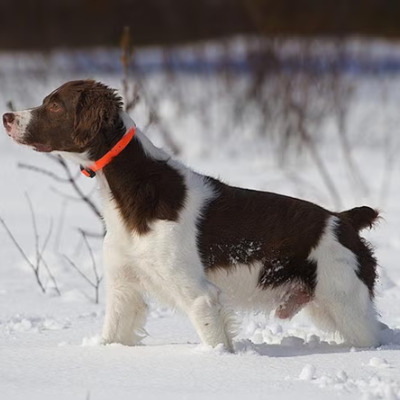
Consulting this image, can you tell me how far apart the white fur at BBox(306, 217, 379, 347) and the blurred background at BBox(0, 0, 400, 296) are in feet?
5.35

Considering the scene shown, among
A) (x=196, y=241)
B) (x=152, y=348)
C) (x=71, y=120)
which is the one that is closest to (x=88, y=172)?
(x=71, y=120)

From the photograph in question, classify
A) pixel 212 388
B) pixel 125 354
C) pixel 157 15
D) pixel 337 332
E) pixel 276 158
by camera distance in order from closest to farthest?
pixel 212 388 → pixel 125 354 → pixel 337 332 → pixel 276 158 → pixel 157 15

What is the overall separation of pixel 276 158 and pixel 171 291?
24.6ft

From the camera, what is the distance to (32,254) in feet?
22.5

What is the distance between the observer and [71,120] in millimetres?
4266

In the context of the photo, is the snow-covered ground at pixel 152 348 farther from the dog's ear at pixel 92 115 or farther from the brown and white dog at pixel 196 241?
the dog's ear at pixel 92 115

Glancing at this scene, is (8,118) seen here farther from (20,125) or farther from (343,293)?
(343,293)

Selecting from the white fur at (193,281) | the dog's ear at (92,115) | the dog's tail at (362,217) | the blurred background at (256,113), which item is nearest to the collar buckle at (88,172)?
the white fur at (193,281)

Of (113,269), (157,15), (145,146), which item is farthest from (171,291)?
(157,15)

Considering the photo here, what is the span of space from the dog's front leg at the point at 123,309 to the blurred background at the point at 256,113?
4.82 ft

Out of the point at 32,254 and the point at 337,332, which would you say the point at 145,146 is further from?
the point at 32,254

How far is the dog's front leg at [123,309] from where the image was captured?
4.36 metres

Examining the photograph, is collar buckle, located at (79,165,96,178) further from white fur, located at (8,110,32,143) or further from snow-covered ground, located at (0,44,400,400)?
snow-covered ground, located at (0,44,400,400)

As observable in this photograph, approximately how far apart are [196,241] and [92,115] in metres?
0.66
